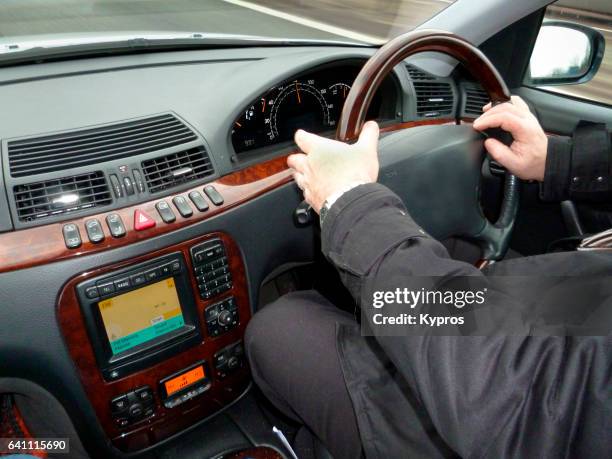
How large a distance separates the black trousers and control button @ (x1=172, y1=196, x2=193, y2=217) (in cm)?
32

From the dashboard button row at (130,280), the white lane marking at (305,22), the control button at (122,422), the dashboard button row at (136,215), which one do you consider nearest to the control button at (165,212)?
the dashboard button row at (136,215)

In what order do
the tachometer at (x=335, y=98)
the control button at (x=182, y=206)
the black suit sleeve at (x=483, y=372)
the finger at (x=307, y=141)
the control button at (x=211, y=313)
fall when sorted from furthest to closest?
the tachometer at (x=335, y=98)
the control button at (x=211, y=313)
the control button at (x=182, y=206)
the finger at (x=307, y=141)
the black suit sleeve at (x=483, y=372)

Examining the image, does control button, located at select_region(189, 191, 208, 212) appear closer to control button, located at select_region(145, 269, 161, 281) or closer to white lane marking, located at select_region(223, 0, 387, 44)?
control button, located at select_region(145, 269, 161, 281)

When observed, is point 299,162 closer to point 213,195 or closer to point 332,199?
point 332,199

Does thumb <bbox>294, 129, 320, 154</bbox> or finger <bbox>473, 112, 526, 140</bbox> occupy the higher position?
thumb <bbox>294, 129, 320, 154</bbox>

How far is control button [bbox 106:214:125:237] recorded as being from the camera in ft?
4.21

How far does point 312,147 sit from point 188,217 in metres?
0.41

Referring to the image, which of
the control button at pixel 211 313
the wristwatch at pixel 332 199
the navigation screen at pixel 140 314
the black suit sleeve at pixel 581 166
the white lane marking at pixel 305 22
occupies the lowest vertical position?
the control button at pixel 211 313

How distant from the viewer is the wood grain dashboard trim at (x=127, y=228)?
1.22m

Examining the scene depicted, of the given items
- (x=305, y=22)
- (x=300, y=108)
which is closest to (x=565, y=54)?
(x=300, y=108)

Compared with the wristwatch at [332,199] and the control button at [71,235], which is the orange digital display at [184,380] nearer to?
the control button at [71,235]

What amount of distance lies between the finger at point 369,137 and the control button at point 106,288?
66 centimetres

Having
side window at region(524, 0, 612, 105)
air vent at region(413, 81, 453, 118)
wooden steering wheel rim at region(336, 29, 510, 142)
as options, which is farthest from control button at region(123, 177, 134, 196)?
side window at region(524, 0, 612, 105)

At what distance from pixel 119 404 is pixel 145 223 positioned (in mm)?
501
